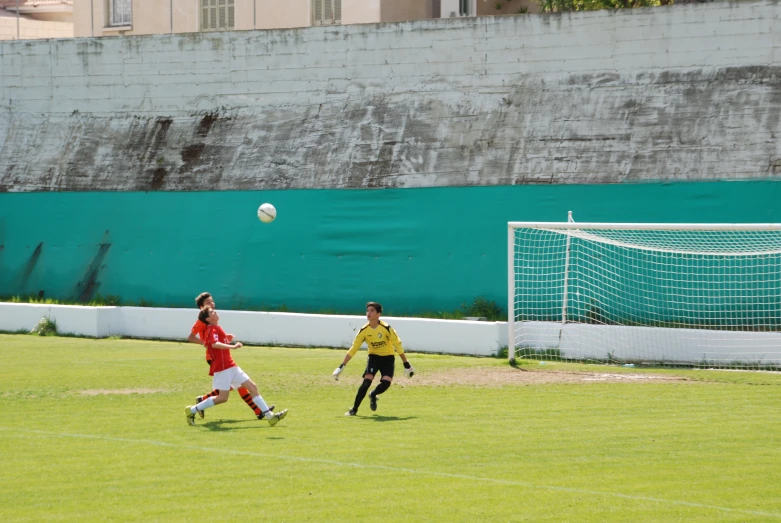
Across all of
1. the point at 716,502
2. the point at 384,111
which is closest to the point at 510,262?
the point at 384,111

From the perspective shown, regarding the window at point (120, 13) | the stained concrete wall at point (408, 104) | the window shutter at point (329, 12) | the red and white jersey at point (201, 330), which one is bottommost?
the red and white jersey at point (201, 330)

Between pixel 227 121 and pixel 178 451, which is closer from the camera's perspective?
pixel 178 451

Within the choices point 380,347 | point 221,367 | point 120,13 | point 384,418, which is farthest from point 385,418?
point 120,13

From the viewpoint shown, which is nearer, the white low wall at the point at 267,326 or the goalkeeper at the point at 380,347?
the goalkeeper at the point at 380,347

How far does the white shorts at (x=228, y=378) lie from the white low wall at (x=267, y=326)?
862 centimetres

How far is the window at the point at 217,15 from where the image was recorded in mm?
36631

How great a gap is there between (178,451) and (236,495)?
2.10m

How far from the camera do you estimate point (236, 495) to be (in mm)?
8891

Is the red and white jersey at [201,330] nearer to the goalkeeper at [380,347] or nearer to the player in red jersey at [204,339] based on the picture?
the player in red jersey at [204,339]

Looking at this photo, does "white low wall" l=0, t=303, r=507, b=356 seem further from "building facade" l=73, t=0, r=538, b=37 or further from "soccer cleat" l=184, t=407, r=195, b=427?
"building facade" l=73, t=0, r=538, b=37

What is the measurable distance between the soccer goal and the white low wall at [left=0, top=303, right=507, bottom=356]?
1.08 metres

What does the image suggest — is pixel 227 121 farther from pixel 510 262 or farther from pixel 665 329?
pixel 665 329

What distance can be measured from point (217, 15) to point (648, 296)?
2166 centimetres

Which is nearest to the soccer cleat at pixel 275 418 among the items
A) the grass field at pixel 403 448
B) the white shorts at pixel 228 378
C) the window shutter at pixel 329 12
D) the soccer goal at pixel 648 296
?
the grass field at pixel 403 448
